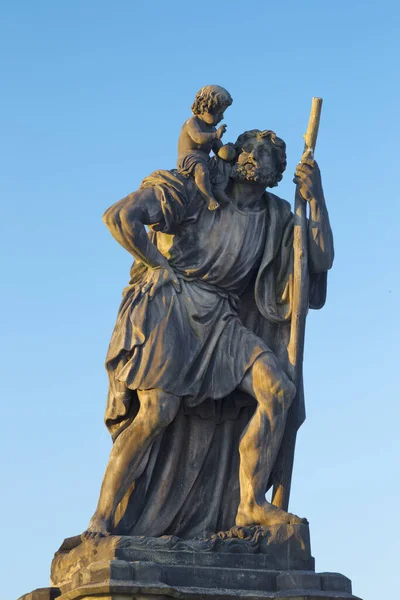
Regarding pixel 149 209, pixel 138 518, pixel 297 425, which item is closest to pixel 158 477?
pixel 138 518

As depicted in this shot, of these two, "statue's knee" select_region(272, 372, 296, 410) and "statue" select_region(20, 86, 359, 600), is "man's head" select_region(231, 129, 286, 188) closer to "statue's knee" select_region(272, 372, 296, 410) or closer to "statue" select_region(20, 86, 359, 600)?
"statue" select_region(20, 86, 359, 600)

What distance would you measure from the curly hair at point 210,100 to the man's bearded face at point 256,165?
19.5 inches

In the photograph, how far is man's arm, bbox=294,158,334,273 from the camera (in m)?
16.6

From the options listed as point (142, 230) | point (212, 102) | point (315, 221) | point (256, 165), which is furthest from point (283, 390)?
point (212, 102)

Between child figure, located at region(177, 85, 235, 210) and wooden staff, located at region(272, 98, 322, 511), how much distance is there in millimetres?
840

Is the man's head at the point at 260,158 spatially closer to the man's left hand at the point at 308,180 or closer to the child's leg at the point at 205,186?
the man's left hand at the point at 308,180

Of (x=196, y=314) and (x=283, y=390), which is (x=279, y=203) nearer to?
(x=196, y=314)

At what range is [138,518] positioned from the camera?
16047 mm

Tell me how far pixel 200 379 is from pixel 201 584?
2086 mm

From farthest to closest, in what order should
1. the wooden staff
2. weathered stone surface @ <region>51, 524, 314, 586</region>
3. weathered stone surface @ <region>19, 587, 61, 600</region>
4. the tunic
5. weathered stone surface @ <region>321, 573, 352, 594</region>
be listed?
the wooden staff < the tunic < weathered stone surface @ <region>19, 587, 61, 600</region> < weathered stone surface @ <region>321, 573, 352, 594</region> < weathered stone surface @ <region>51, 524, 314, 586</region>

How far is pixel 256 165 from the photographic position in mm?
16594

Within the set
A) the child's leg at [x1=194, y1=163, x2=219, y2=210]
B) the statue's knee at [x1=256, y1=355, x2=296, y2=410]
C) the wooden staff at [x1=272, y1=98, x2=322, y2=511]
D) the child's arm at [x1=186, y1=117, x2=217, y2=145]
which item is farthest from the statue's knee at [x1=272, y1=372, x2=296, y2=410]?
the child's arm at [x1=186, y1=117, x2=217, y2=145]

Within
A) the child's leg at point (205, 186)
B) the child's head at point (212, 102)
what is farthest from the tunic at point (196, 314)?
the child's head at point (212, 102)

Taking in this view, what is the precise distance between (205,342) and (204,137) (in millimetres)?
2072
